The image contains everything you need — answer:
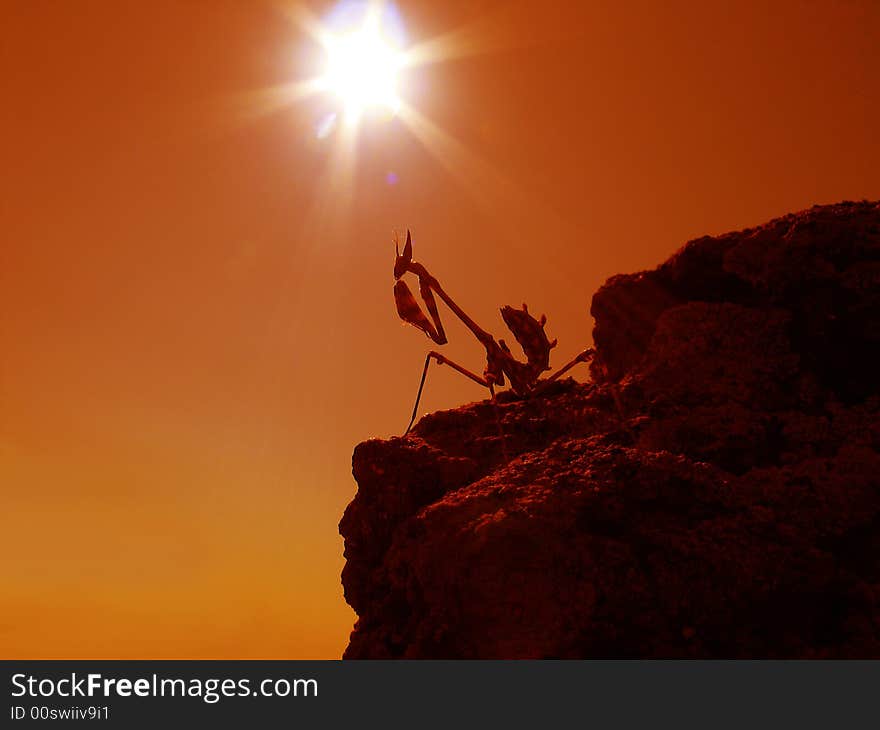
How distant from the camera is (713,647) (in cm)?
223

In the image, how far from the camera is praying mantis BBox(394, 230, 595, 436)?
3.79 m

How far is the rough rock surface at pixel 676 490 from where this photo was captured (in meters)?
2.26

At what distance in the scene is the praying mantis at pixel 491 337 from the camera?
3.79 metres

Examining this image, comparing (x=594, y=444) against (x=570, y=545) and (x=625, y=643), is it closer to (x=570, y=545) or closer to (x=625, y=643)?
(x=570, y=545)

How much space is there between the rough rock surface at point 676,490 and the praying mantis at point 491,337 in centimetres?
16

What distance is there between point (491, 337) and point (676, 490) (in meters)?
1.63

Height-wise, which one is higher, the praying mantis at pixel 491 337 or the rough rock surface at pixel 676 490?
the praying mantis at pixel 491 337

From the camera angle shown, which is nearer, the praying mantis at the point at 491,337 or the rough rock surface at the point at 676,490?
the rough rock surface at the point at 676,490

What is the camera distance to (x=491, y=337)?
389 cm

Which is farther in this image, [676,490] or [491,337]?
[491,337]

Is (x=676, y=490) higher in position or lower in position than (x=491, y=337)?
lower
